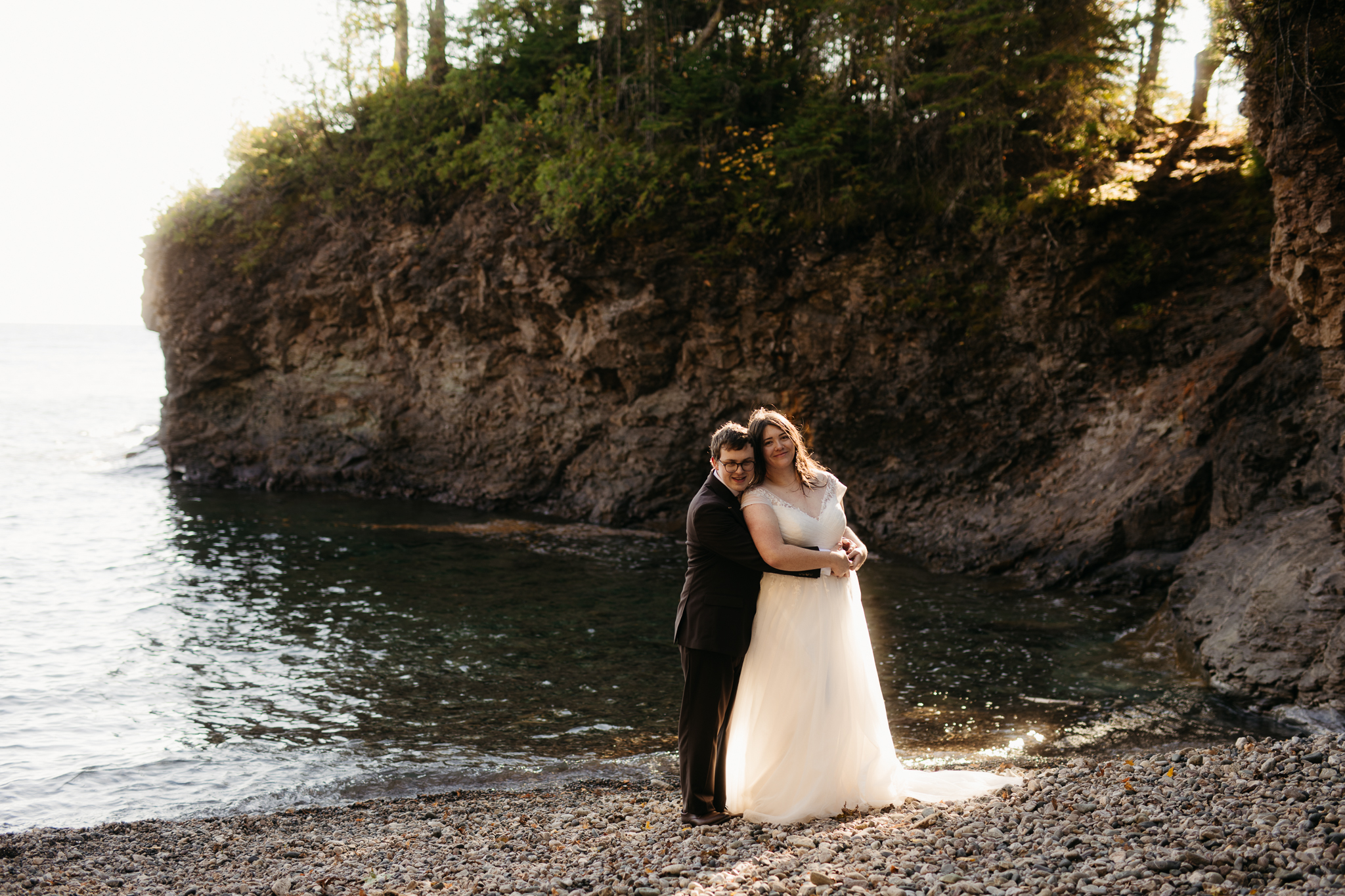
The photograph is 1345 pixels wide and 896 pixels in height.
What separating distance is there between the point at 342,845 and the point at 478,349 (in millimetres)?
16554

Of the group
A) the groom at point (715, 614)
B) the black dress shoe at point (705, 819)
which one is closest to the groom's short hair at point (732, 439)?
the groom at point (715, 614)

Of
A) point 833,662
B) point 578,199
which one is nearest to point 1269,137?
point 833,662

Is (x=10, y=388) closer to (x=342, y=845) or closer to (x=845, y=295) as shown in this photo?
(x=845, y=295)

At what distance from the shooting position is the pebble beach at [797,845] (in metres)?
4.00

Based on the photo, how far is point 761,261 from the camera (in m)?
17.2

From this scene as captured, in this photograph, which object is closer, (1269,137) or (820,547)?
(820,547)

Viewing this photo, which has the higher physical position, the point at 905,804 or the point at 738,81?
the point at 738,81

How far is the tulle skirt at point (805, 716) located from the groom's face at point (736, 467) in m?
0.60

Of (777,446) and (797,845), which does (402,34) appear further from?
(797,845)

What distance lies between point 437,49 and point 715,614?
2122 cm

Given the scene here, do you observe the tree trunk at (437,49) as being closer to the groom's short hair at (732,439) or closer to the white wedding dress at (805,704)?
the groom's short hair at (732,439)

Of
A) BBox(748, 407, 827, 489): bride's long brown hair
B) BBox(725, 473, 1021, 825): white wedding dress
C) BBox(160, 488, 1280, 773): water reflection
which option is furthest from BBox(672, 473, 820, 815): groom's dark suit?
BBox(160, 488, 1280, 773): water reflection

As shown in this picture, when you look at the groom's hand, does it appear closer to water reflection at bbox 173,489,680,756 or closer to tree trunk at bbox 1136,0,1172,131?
water reflection at bbox 173,489,680,756

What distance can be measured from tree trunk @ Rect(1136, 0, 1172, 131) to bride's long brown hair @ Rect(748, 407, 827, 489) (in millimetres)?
12822
